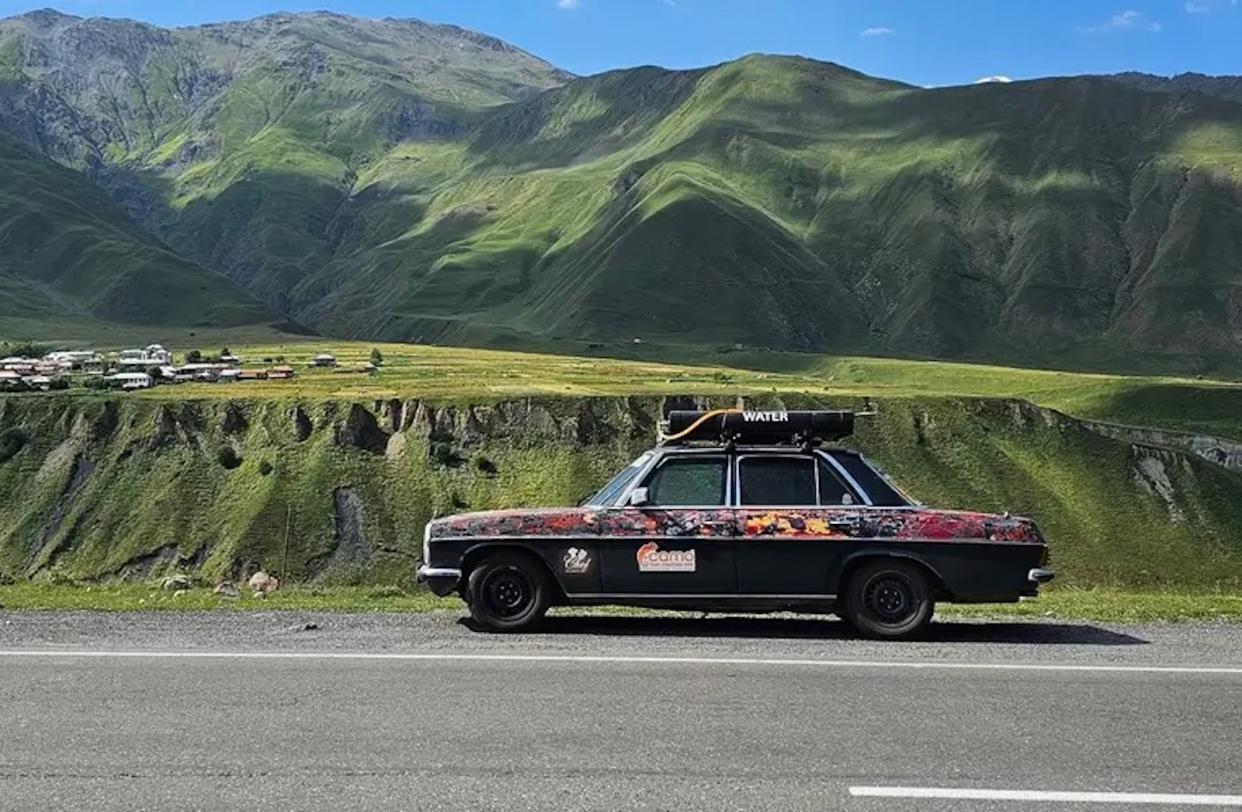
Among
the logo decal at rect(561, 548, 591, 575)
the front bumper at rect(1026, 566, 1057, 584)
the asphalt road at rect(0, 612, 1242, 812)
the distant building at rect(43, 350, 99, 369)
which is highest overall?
the distant building at rect(43, 350, 99, 369)

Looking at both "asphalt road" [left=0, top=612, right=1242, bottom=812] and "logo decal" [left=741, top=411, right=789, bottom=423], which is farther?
"logo decal" [left=741, top=411, right=789, bottom=423]

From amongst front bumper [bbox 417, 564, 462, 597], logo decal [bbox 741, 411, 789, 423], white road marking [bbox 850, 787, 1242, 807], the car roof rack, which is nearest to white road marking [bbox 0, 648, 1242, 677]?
front bumper [bbox 417, 564, 462, 597]

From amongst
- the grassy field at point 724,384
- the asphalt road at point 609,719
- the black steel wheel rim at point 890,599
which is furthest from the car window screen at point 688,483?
the grassy field at point 724,384

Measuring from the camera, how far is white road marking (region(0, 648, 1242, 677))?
38.6 ft

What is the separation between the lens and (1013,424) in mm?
90250

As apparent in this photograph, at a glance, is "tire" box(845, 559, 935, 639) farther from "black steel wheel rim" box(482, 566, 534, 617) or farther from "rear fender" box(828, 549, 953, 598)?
"black steel wheel rim" box(482, 566, 534, 617)

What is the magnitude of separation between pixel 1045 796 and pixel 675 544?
6.66 metres

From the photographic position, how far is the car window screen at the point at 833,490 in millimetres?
14172

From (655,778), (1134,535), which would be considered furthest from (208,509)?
(655,778)

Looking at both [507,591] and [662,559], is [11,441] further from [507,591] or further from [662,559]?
[662,559]

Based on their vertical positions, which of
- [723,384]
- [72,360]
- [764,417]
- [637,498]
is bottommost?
[637,498]

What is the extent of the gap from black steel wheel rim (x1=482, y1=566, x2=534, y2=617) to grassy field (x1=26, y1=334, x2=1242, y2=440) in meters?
76.0

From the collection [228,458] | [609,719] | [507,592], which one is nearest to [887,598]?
[507,592]

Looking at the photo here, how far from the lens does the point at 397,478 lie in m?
82.6
